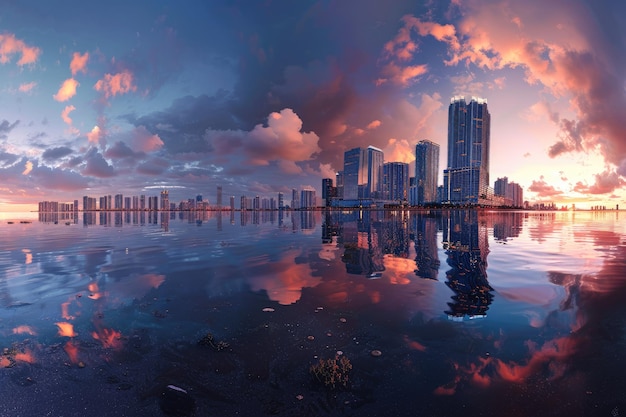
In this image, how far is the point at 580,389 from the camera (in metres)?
8.17

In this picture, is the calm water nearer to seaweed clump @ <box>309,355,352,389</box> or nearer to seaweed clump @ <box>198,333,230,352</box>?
seaweed clump @ <box>198,333,230,352</box>

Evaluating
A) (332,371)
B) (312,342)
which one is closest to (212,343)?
(312,342)

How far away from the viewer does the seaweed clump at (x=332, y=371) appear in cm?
840

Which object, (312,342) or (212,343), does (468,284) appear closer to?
(312,342)

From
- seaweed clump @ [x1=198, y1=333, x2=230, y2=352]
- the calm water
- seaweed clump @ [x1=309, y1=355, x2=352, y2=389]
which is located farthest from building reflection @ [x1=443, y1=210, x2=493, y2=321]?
seaweed clump @ [x1=198, y1=333, x2=230, y2=352]

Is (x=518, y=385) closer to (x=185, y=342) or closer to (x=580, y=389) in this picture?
(x=580, y=389)

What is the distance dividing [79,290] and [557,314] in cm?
2401

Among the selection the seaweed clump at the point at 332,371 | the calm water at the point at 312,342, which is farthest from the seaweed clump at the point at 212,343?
the seaweed clump at the point at 332,371

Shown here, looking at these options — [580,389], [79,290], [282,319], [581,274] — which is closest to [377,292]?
[282,319]

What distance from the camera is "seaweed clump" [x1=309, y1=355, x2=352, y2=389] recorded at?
8.40 metres

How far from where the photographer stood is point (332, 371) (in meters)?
8.72

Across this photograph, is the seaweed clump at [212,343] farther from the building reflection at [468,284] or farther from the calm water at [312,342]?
the building reflection at [468,284]

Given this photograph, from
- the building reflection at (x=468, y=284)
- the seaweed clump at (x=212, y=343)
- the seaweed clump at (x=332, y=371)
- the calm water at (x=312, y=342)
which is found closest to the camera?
the calm water at (x=312, y=342)

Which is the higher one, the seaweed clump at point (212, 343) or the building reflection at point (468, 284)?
the building reflection at point (468, 284)
